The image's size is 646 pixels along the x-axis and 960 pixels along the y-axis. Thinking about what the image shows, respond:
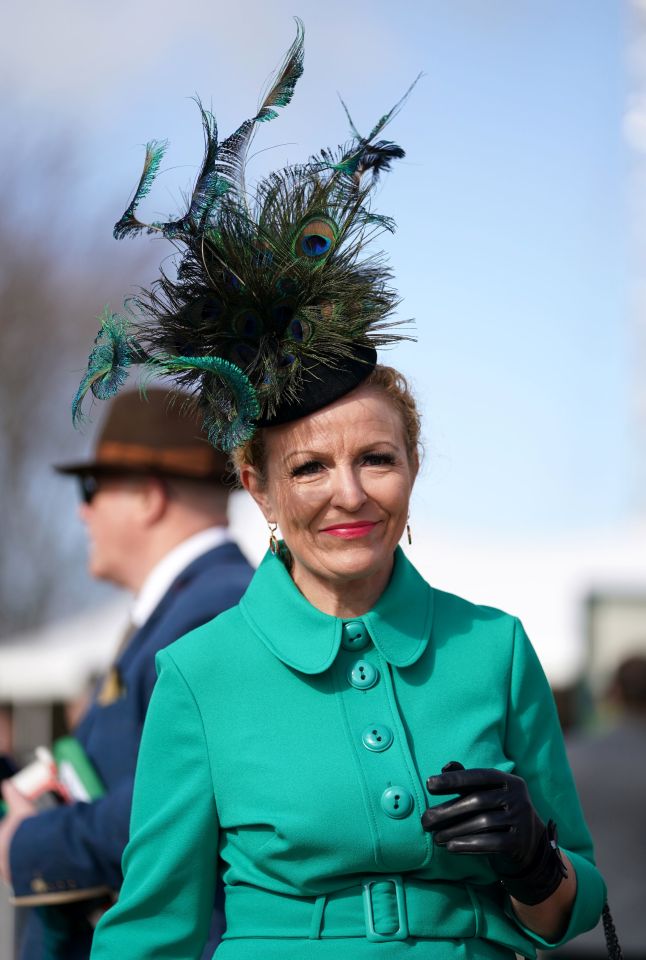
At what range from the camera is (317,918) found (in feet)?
6.48

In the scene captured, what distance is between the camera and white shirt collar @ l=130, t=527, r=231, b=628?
3.37 metres

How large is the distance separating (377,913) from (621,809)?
3369 mm

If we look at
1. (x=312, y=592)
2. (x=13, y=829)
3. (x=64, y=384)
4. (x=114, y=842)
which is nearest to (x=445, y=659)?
(x=312, y=592)

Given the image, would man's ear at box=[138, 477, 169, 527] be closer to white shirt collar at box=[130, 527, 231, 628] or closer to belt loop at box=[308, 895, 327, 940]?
white shirt collar at box=[130, 527, 231, 628]

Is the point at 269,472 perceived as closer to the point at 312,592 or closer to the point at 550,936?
the point at 312,592

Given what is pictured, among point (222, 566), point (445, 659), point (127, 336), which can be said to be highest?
point (127, 336)

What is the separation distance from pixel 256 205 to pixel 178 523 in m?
1.48

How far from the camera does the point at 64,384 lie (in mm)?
13914

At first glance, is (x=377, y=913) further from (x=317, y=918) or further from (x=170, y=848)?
(x=170, y=848)

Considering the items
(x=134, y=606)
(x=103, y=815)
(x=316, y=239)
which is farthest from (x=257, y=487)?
(x=134, y=606)

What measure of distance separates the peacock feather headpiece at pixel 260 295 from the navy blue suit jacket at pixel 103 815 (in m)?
1.02

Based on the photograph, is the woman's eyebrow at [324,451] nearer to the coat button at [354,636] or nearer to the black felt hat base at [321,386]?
the black felt hat base at [321,386]

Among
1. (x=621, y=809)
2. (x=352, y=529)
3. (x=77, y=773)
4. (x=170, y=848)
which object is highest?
(x=352, y=529)

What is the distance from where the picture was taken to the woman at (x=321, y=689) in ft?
6.50
